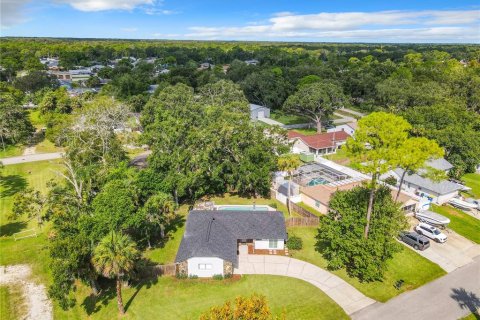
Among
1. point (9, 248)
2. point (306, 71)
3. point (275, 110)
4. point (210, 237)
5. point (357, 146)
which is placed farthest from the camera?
point (306, 71)

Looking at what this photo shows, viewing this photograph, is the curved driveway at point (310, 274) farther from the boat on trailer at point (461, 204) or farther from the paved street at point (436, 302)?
the boat on trailer at point (461, 204)

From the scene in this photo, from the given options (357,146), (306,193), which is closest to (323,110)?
(306,193)

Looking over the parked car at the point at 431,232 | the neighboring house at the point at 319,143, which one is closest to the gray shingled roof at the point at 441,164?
the parked car at the point at 431,232

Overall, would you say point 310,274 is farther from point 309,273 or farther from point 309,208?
point 309,208

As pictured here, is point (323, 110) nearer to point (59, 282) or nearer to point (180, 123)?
point (180, 123)

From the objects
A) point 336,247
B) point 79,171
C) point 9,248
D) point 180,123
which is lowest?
point 9,248
